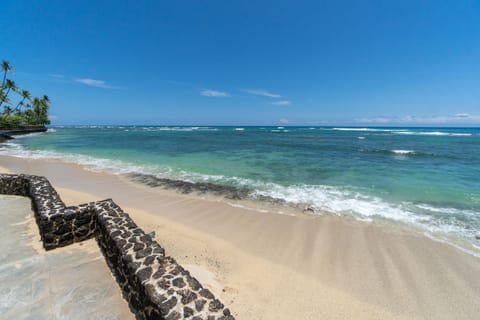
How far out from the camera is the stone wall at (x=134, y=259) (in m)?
2.35

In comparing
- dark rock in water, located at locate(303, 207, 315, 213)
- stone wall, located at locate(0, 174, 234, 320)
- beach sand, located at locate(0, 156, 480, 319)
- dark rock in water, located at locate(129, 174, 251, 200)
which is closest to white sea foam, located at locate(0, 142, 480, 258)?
dark rock in water, located at locate(303, 207, 315, 213)

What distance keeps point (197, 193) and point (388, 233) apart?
6.46 m

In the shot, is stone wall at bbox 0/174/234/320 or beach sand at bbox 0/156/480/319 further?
beach sand at bbox 0/156/480/319

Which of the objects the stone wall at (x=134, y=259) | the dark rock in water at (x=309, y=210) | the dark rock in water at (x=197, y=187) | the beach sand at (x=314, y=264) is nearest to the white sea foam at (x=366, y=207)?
the dark rock in water at (x=309, y=210)

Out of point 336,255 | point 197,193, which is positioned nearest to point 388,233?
point 336,255

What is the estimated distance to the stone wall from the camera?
235 cm

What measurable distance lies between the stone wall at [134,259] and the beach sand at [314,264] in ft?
3.10

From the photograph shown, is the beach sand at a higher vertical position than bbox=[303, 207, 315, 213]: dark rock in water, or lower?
lower

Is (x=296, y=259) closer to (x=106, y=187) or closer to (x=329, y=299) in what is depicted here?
(x=329, y=299)

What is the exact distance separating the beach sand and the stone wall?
3.10 feet

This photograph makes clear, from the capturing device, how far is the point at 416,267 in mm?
4031

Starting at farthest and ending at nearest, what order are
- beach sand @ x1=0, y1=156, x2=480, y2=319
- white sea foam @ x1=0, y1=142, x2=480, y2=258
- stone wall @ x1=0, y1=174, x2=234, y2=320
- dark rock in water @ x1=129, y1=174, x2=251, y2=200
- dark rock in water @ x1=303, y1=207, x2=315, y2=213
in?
dark rock in water @ x1=129, y1=174, x2=251, y2=200 → dark rock in water @ x1=303, y1=207, x2=315, y2=213 → white sea foam @ x1=0, y1=142, x2=480, y2=258 → beach sand @ x1=0, y1=156, x2=480, y2=319 → stone wall @ x1=0, y1=174, x2=234, y2=320

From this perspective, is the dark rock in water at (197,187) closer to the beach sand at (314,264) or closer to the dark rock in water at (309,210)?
the beach sand at (314,264)

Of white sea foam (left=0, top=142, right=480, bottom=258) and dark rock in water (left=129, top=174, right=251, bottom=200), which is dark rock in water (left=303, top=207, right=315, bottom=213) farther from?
dark rock in water (left=129, top=174, right=251, bottom=200)
